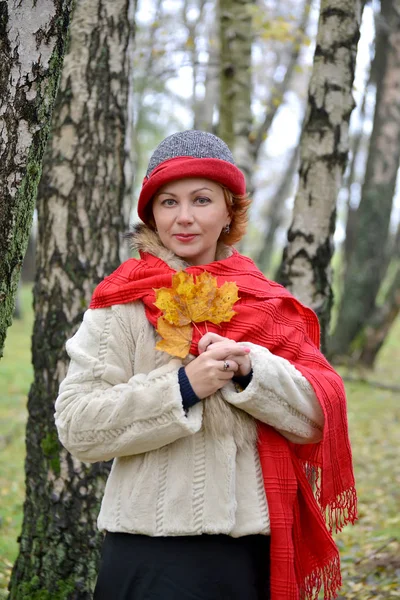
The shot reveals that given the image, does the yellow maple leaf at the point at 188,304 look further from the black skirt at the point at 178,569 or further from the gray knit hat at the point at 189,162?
the black skirt at the point at 178,569

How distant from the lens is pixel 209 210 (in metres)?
2.40

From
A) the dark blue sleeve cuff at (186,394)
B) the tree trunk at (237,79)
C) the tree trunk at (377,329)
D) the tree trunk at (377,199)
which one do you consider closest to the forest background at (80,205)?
the dark blue sleeve cuff at (186,394)

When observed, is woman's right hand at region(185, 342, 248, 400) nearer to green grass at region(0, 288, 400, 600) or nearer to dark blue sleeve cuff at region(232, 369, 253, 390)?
dark blue sleeve cuff at region(232, 369, 253, 390)

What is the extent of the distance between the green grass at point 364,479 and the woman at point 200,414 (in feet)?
7.06

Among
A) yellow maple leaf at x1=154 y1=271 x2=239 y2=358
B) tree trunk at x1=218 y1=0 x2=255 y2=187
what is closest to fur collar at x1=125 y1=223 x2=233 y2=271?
yellow maple leaf at x1=154 y1=271 x2=239 y2=358

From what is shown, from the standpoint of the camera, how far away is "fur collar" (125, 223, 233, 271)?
7.91ft

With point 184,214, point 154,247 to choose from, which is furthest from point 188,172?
point 154,247

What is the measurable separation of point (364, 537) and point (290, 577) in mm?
3659

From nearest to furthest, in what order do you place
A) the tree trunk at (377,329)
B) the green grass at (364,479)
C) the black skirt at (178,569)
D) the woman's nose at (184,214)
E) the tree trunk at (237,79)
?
the black skirt at (178,569) → the woman's nose at (184,214) → the green grass at (364,479) → the tree trunk at (237,79) → the tree trunk at (377,329)

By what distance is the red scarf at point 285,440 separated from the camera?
7.43ft

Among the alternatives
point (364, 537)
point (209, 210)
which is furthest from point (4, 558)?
point (209, 210)

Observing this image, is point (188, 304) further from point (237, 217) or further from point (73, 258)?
Answer: point (73, 258)

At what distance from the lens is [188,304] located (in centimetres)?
229

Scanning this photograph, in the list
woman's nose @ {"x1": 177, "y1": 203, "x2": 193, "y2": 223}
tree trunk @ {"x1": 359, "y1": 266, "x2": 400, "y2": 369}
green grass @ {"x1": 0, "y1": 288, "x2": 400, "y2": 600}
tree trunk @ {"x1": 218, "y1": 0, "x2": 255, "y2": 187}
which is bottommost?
green grass @ {"x1": 0, "y1": 288, "x2": 400, "y2": 600}
